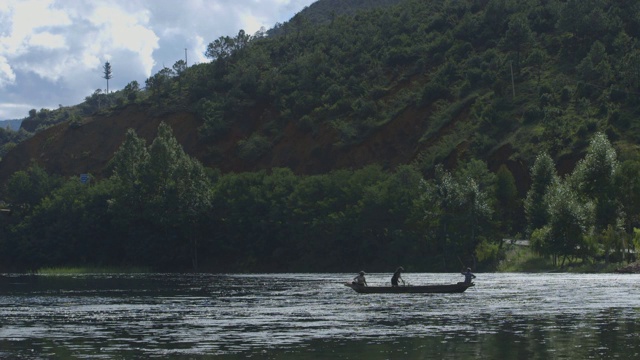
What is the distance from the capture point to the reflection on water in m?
42.4

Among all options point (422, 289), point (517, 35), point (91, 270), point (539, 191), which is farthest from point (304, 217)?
point (422, 289)

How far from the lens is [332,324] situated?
54906 millimetres

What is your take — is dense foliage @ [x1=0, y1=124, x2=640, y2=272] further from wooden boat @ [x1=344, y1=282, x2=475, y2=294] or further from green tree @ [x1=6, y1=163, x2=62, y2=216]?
wooden boat @ [x1=344, y1=282, x2=475, y2=294]

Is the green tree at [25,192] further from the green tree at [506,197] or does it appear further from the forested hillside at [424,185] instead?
the green tree at [506,197]

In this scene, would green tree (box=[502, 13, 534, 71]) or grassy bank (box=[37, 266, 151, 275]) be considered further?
green tree (box=[502, 13, 534, 71])

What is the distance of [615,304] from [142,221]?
381ft

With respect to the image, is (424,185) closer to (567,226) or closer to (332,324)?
(567,226)

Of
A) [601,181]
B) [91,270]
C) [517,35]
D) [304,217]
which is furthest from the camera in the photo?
[517,35]

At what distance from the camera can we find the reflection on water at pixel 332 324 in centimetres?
4244

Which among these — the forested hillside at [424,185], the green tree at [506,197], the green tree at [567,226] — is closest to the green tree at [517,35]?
the forested hillside at [424,185]

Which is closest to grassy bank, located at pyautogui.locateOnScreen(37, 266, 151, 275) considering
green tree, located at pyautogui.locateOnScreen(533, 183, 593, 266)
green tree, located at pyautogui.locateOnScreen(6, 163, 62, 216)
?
green tree, located at pyautogui.locateOnScreen(6, 163, 62, 216)

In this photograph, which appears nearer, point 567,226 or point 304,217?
point 567,226

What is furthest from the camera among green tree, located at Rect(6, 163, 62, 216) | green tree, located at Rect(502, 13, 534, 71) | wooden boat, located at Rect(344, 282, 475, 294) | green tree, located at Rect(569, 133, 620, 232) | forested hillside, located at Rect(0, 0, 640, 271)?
green tree, located at Rect(6, 163, 62, 216)

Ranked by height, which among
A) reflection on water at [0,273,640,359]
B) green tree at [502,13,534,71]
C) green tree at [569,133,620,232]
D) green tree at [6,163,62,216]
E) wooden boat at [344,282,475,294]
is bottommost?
reflection on water at [0,273,640,359]
